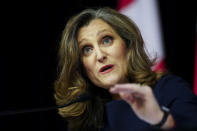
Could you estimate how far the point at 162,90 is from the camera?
1.27 m

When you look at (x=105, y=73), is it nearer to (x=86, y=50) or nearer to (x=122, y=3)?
(x=86, y=50)

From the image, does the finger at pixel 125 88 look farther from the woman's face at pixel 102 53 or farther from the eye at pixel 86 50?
the eye at pixel 86 50

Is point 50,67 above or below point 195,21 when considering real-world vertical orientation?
below

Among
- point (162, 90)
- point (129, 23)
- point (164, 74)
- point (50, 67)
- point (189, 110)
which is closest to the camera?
point (189, 110)

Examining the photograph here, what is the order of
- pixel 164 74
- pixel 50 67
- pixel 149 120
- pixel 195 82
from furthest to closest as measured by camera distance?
pixel 50 67 → pixel 195 82 → pixel 164 74 → pixel 149 120

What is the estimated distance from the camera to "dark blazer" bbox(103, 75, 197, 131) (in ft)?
3.58

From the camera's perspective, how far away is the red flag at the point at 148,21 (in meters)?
2.22

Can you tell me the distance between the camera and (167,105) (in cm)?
120

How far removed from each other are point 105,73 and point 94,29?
0.20 m

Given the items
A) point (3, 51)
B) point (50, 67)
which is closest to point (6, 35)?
point (3, 51)

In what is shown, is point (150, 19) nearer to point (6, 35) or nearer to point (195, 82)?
point (195, 82)

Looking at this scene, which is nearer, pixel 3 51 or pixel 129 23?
pixel 129 23

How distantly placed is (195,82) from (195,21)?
36 cm

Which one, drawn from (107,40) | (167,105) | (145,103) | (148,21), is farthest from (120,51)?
(148,21)
